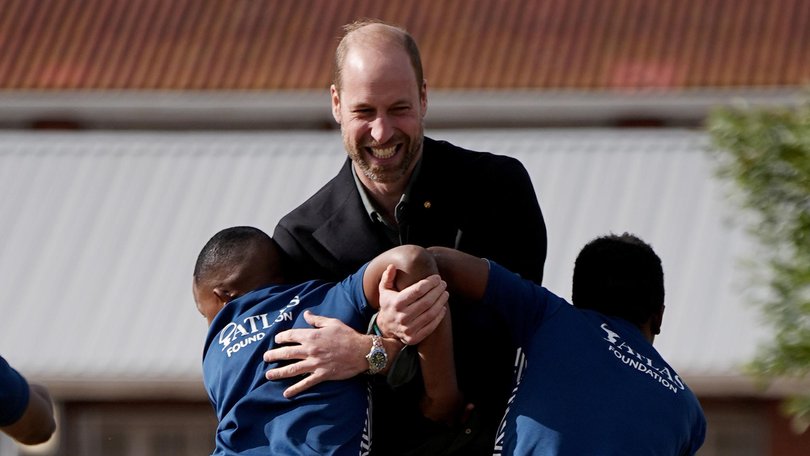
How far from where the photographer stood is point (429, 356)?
3.89m

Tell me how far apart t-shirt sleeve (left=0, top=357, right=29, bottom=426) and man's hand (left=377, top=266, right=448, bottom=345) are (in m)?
1.01

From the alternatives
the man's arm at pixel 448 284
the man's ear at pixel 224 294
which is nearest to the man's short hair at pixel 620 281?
the man's arm at pixel 448 284

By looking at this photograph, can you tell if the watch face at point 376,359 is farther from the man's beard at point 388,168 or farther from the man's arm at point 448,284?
the man's beard at point 388,168

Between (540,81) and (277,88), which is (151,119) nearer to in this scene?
(277,88)

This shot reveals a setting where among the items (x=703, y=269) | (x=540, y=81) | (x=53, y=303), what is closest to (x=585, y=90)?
(x=540, y=81)

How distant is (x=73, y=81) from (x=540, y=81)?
147 inches

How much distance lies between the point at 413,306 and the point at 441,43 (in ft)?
31.2

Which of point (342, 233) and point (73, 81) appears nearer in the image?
point (342, 233)

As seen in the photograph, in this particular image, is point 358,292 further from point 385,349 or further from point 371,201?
point 371,201

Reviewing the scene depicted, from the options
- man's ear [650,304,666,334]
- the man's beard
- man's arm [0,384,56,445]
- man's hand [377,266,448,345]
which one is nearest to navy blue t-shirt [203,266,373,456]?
man's hand [377,266,448,345]

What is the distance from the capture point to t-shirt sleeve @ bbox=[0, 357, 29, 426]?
4.14m

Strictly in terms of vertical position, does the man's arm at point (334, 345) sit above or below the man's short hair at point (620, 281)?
below

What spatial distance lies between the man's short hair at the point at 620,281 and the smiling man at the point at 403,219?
0.66ft

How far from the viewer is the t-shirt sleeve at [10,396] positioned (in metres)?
4.14
